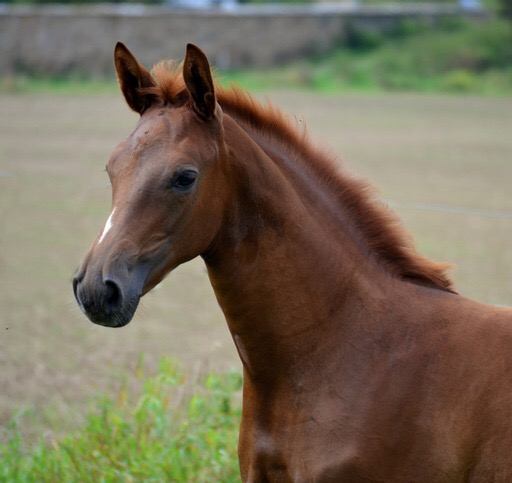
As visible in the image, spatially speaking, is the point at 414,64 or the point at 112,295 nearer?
the point at 112,295

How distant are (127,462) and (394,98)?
897 inches

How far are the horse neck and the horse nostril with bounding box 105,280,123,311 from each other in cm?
40

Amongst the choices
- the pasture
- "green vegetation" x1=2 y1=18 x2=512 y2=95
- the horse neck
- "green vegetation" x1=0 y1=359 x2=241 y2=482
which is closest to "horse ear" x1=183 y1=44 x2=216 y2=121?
the horse neck

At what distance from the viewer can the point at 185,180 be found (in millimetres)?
2533

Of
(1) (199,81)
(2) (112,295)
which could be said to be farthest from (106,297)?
(1) (199,81)

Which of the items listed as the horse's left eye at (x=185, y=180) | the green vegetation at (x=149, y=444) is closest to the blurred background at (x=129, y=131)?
the green vegetation at (x=149, y=444)

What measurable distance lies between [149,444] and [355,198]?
1934 millimetres

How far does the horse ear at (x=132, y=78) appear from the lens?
274cm

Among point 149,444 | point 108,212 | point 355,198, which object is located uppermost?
point 108,212

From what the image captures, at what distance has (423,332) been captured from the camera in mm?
2699

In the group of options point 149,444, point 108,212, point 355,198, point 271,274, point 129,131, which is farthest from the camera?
point 129,131

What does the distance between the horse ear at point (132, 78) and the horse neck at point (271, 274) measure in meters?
0.29

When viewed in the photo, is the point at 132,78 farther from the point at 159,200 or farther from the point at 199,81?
the point at 159,200

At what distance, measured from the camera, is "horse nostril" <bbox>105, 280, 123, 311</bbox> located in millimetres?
2375
